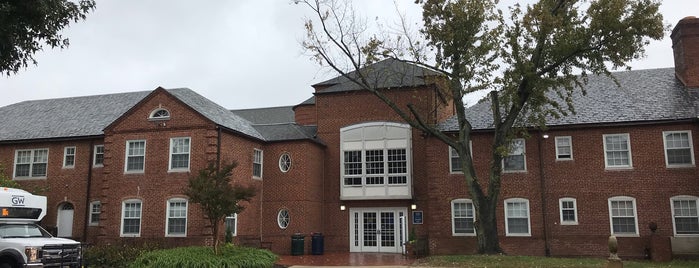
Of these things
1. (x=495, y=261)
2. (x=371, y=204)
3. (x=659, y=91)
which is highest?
(x=659, y=91)

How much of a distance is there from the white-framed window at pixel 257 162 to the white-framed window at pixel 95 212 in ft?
24.6

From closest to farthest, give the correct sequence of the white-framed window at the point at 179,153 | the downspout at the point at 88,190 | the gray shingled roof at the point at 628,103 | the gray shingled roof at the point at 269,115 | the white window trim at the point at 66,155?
the gray shingled roof at the point at 628,103, the white-framed window at the point at 179,153, the downspout at the point at 88,190, the white window trim at the point at 66,155, the gray shingled roof at the point at 269,115

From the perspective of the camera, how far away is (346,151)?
26953 mm

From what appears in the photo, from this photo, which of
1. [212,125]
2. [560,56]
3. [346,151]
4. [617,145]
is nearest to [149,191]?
[212,125]

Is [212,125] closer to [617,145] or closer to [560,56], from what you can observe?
[560,56]

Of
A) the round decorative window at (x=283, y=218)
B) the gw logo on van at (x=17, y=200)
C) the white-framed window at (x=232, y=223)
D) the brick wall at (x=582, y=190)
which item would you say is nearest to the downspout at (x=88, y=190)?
the white-framed window at (x=232, y=223)

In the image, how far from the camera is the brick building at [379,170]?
2194 cm

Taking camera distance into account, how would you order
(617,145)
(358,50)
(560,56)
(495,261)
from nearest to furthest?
(495,261) → (560,56) → (358,50) → (617,145)

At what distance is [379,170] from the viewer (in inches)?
1027

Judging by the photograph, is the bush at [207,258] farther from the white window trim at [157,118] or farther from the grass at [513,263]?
the white window trim at [157,118]

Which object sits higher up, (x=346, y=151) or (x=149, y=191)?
(x=346, y=151)

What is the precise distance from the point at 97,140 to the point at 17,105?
31.5ft

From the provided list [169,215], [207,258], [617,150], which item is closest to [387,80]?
[617,150]

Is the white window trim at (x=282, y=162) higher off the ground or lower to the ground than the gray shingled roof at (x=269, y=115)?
lower
